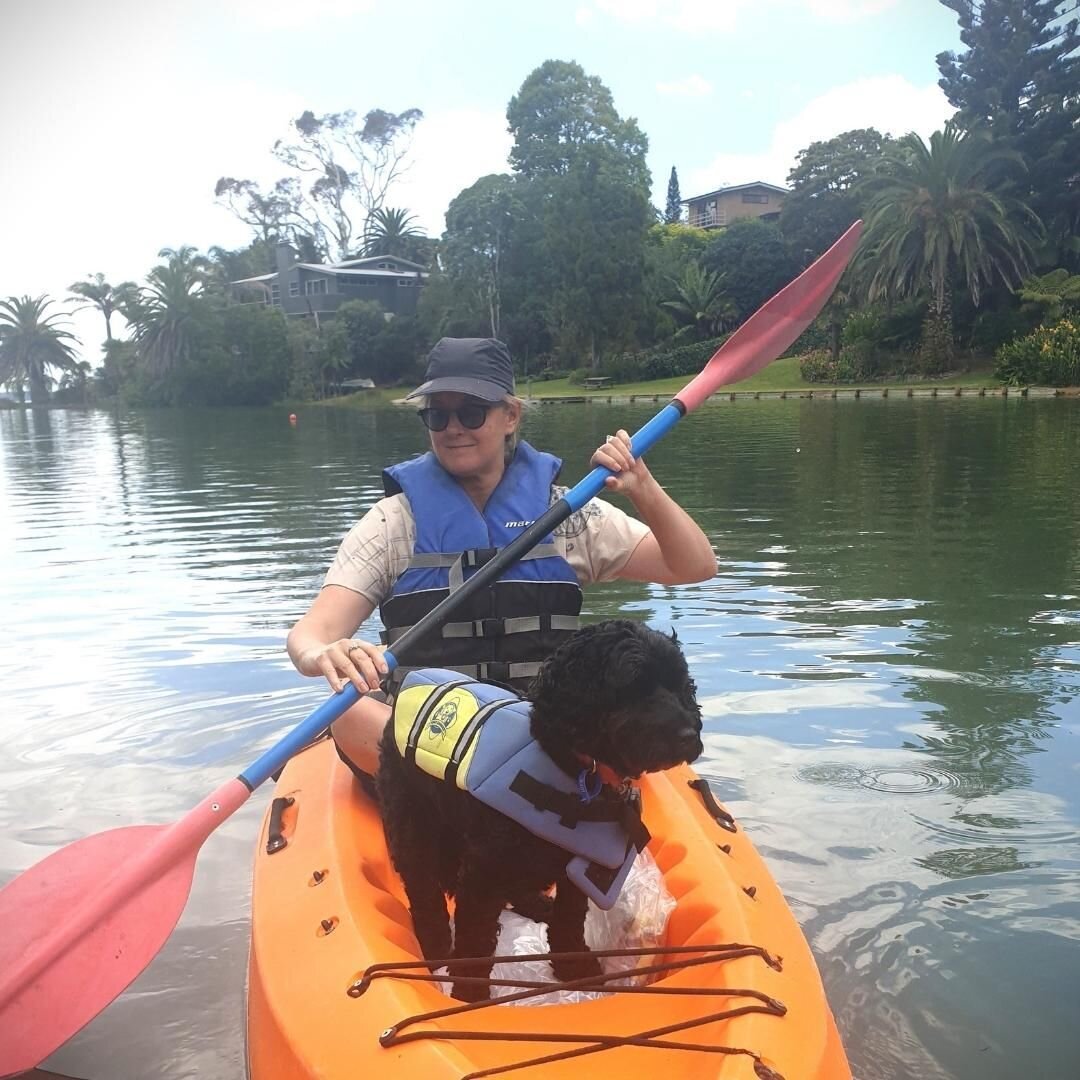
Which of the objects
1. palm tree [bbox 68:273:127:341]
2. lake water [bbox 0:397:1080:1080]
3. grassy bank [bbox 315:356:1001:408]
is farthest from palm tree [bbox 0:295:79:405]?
lake water [bbox 0:397:1080:1080]

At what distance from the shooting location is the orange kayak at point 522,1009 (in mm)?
1773

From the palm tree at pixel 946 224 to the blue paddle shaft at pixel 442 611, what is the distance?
1136 inches

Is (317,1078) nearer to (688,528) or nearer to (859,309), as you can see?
(688,528)

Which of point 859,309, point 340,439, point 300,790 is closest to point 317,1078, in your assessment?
point 300,790

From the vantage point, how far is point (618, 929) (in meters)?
2.29

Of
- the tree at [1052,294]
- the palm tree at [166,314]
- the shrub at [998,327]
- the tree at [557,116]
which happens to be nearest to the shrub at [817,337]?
the shrub at [998,327]

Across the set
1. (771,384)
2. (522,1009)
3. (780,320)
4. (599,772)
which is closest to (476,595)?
(599,772)

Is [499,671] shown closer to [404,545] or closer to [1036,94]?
[404,545]

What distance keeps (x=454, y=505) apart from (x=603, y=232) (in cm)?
3619

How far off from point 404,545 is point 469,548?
0.65 ft

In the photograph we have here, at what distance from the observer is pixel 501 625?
271 centimetres

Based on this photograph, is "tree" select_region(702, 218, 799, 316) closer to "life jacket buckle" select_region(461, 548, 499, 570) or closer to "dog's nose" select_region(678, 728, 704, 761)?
"life jacket buckle" select_region(461, 548, 499, 570)

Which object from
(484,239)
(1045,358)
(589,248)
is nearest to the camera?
(1045,358)

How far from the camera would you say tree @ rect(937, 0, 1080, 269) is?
29266mm
